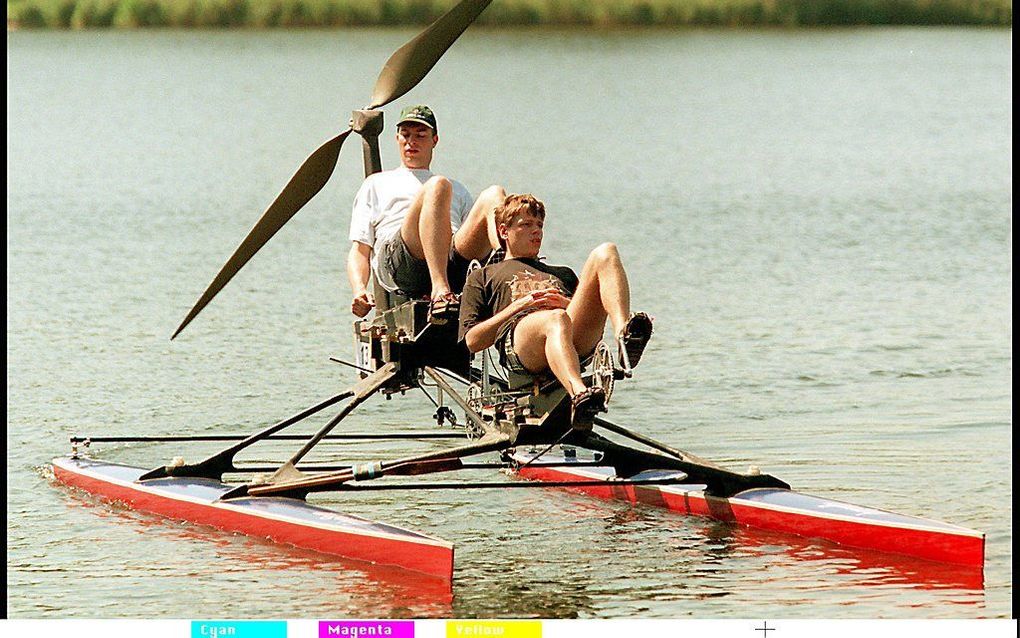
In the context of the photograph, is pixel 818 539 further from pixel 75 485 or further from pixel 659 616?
pixel 75 485

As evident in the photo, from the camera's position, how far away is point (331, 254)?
64.7 feet

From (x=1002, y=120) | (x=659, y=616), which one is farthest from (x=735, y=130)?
(x=659, y=616)

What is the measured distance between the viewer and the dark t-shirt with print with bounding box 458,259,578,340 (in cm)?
878

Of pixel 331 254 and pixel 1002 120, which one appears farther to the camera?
pixel 1002 120

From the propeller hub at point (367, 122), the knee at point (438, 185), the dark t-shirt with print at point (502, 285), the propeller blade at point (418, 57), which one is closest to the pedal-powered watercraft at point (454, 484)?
the dark t-shirt with print at point (502, 285)

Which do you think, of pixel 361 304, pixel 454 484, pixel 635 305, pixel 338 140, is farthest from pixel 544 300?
pixel 635 305

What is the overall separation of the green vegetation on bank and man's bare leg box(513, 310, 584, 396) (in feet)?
128

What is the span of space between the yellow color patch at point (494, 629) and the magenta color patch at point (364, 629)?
0.17m

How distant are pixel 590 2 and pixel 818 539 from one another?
4330 cm

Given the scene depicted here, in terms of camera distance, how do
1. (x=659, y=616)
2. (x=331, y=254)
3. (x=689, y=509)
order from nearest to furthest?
(x=659, y=616) < (x=689, y=509) < (x=331, y=254)

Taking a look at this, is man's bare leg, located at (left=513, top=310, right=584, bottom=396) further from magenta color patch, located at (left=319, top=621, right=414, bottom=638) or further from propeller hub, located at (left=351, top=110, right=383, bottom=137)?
propeller hub, located at (left=351, top=110, right=383, bottom=137)

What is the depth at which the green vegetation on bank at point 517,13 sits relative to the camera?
48.5 metres

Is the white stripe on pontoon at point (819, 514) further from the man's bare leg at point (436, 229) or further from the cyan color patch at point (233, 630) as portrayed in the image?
the cyan color patch at point (233, 630)

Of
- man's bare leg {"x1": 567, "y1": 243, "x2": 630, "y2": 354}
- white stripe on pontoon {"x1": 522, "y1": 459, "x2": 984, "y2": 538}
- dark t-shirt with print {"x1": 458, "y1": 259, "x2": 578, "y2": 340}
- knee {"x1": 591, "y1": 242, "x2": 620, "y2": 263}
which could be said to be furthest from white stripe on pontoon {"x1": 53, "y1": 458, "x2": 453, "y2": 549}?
white stripe on pontoon {"x1": 522, "y1": 459, "x2": 984, "y2": 538}
